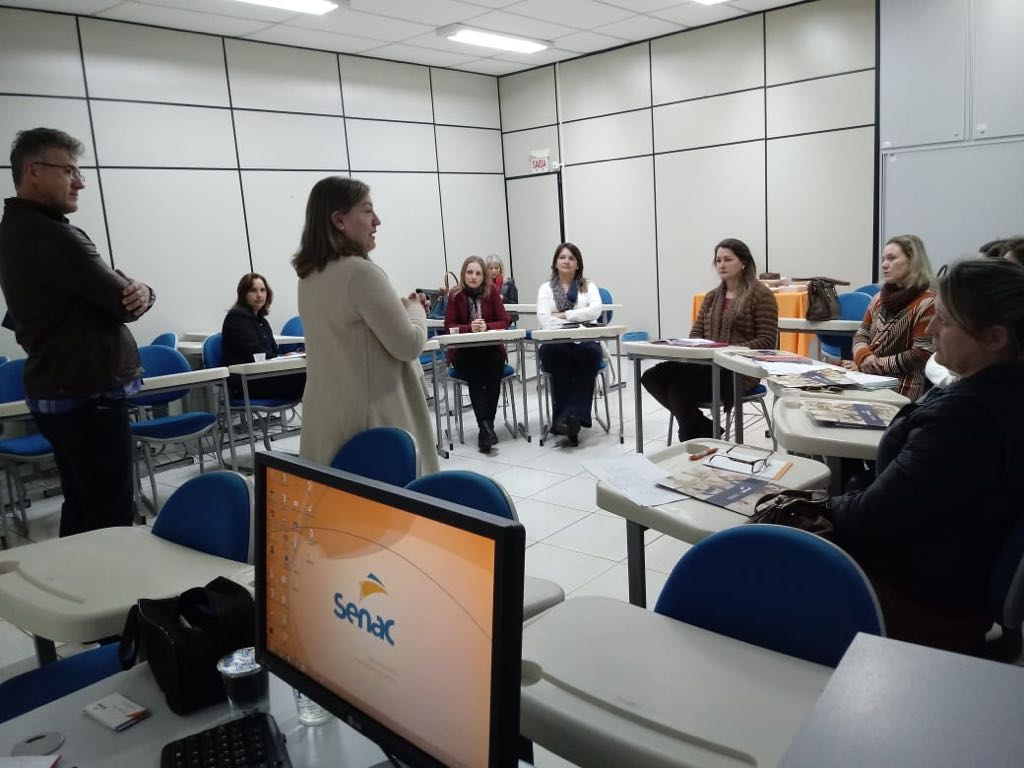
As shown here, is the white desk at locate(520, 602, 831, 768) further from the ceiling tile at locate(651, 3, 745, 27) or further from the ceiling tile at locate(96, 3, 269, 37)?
the ceiling tile at locate(651, 3, 745, 27)

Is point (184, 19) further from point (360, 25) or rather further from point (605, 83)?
point (605, 83)

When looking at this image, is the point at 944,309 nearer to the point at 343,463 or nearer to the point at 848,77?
the point at 343,463

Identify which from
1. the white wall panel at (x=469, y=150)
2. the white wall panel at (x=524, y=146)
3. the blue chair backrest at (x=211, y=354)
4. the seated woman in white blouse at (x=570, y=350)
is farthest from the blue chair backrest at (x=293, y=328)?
the white wall panel at (x=524, y=146)

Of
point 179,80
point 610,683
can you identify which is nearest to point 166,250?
point 179,80

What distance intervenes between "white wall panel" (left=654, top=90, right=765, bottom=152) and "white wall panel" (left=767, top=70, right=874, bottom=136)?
0.15 metres

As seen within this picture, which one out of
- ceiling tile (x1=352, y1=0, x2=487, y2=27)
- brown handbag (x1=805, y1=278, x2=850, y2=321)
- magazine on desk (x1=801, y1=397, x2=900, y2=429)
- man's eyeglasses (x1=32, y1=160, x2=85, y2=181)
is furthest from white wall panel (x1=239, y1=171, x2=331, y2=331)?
magazine on desk (x1=801, y1=397, x2=900, y2=429)

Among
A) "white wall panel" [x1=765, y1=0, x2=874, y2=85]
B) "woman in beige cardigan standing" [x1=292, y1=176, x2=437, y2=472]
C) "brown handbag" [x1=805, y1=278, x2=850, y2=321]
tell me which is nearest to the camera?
"woman in beige cardigan standing" [x1=292, y1=176, x2=437, y2=472]

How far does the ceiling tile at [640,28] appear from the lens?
6719 mm

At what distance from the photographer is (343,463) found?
2416 mm

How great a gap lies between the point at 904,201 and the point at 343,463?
5.29 meters

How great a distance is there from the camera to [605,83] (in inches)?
312

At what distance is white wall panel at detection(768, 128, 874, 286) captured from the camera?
6414mm

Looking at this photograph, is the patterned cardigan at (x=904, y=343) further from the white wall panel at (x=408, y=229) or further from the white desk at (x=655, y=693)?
the white wall panel at (x=408, y=229)

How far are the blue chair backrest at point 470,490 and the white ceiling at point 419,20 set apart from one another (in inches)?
192
